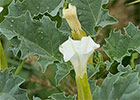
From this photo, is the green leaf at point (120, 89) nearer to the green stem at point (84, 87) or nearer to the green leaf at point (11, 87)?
the green stem at point (84, 87)

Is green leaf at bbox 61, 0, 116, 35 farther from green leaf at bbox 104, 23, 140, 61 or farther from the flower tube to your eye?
the flower tube

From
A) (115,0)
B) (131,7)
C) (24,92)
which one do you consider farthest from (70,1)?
(131,7)

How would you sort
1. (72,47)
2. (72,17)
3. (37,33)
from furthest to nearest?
(37,33), (72,17), (72,47)

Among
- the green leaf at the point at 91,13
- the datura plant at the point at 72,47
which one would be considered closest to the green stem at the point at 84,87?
the datura plant at the point at 72,47

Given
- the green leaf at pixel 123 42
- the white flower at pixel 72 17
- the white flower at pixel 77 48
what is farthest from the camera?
the green leaf at pixel 123 42

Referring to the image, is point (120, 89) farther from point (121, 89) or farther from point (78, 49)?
point (78, 49)

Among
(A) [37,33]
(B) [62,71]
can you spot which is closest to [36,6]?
(A) [37,33]
